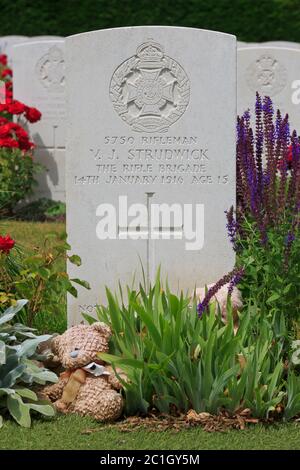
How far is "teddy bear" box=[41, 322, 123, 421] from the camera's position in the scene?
157 inches

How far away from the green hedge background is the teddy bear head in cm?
957

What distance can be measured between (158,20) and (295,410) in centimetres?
1003

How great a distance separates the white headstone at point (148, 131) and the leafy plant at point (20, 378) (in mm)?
992

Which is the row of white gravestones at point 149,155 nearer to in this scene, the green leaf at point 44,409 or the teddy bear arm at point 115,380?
the teddy bear arm at point 115,380

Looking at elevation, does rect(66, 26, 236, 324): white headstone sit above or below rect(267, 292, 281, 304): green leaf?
above

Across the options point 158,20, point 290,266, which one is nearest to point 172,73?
point 290,266

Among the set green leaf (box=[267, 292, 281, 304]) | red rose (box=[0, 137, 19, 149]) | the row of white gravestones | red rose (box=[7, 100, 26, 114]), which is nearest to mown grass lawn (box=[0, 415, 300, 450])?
green leaf (box=[267, 292, 281, 304])

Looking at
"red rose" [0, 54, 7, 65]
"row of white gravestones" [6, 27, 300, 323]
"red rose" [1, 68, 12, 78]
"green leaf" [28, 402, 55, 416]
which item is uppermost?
"red rose" [0, 54, 7, 65]

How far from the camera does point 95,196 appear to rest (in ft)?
16.4

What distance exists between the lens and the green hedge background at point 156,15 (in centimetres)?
1332

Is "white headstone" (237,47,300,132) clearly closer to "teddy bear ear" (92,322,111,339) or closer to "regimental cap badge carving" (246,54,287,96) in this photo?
"regimental cap badge carving" (246,54,287,96)

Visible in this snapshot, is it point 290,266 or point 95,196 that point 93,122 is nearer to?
point 95,196

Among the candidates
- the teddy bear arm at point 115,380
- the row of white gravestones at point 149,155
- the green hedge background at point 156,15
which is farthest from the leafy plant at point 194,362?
the green hedge background at point 156,15

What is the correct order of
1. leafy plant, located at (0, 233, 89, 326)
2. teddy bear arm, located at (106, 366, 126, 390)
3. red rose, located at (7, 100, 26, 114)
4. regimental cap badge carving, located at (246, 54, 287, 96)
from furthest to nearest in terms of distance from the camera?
regimental cap badge carving, located at (246, 54, 287, 96), red rose, located at (7, 100, 26, 114), leafy plant, located at (0, 233, 89, 326), teddy bear arm, located at (106, 366, 126, 390)
